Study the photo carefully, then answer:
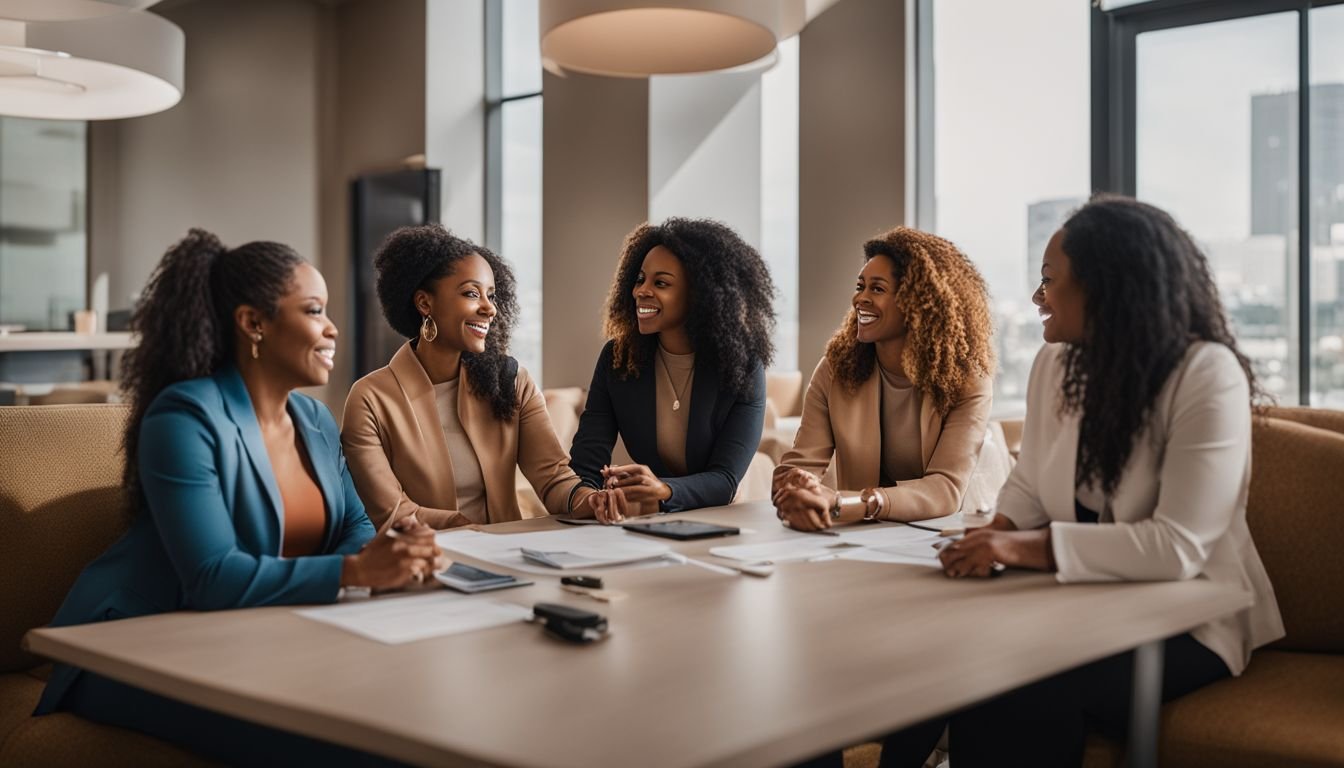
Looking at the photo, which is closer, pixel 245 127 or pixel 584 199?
pixel 584 199

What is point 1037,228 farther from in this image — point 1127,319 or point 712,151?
point 1127,319

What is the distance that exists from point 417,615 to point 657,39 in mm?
2544

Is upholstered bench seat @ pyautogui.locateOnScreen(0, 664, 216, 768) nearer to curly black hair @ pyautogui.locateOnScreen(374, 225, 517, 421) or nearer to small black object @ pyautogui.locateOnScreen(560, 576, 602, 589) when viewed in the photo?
small black object @ pyautogui.locateOnScreen(560, 576, 602, 589)

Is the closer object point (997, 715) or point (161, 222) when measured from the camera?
point (997, 715)

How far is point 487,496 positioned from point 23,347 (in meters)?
5.54

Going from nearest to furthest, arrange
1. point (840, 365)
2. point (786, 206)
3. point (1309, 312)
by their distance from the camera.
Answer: point (840, 365) → point (1309, 312) → point (786, 206)

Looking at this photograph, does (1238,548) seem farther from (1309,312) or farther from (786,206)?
(786,206)

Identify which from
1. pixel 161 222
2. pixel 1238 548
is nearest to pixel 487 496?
pixel 1238 548

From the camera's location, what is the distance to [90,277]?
31.4ft

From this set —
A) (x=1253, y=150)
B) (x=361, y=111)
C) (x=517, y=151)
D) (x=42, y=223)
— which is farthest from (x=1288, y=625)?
(x=42, y=223)

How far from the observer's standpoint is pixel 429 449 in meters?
2.79

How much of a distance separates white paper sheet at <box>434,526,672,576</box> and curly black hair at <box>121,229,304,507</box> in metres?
0.52

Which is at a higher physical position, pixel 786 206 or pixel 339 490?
pixel 786 206

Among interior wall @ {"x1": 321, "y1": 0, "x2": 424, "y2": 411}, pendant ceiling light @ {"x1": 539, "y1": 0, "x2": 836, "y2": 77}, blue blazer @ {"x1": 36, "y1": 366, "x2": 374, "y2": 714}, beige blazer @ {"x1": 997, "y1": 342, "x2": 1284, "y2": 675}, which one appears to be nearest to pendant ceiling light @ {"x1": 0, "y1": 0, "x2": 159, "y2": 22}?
pendant ceiling light @ {"x1": 539, "y1": 0, "x2": 836, "y2": 77}
